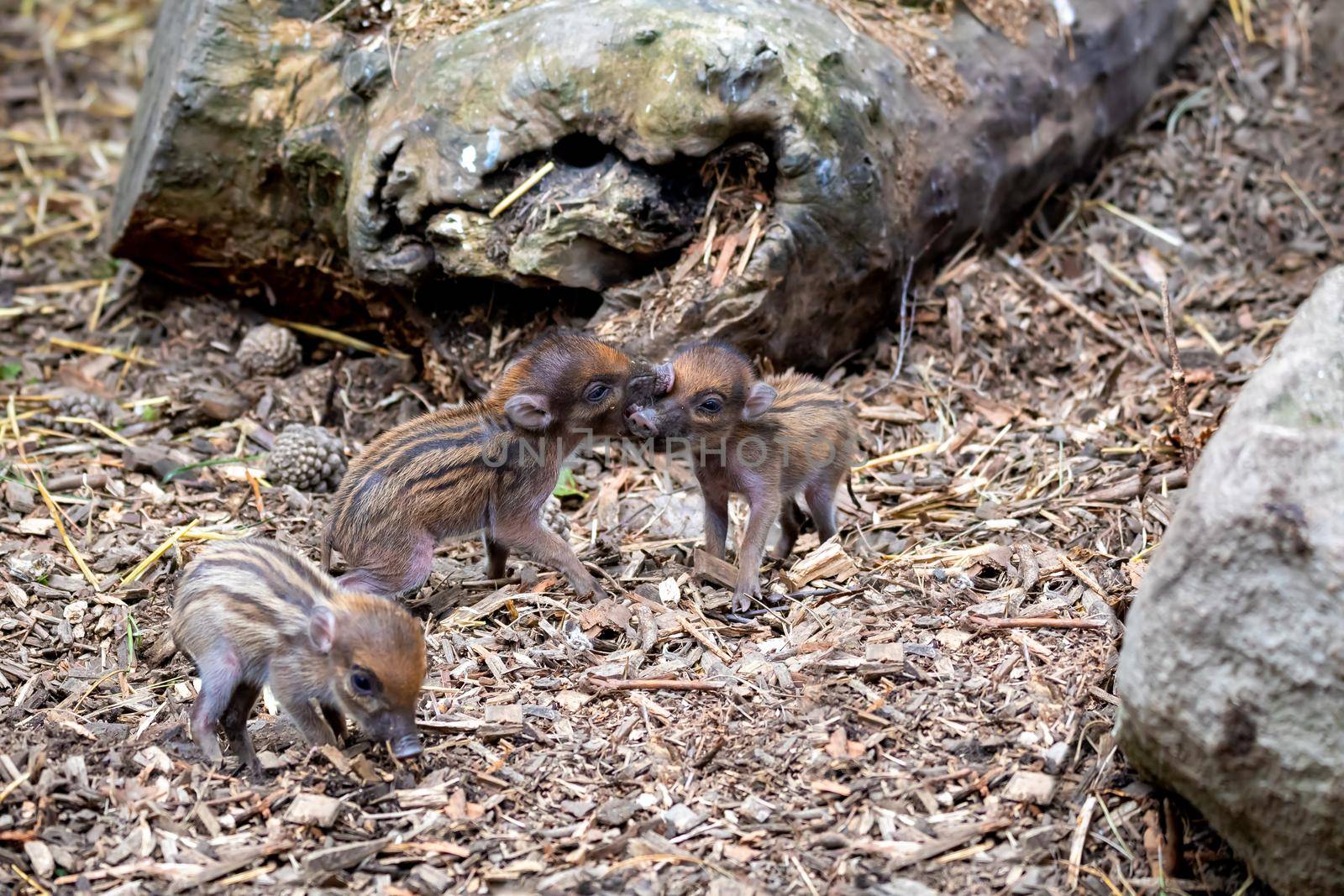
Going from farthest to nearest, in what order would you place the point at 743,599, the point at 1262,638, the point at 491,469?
the point at 491,469
the point at 743,599
the point at 1262,638

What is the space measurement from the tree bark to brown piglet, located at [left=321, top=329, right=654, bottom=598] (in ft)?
2.48

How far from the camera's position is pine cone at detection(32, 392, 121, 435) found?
7797 mm

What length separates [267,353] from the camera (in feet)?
27.3

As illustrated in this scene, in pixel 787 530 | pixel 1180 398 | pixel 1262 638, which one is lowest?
pixel 787 530

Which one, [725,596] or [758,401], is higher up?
[758,401]

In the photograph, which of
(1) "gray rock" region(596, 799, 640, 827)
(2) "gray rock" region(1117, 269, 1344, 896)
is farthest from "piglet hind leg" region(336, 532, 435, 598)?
(2) "gray rock" region(1117, 269, 1344, 896)

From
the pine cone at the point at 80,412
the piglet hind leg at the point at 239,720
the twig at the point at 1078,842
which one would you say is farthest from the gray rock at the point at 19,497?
the twig at the point at 1078,842

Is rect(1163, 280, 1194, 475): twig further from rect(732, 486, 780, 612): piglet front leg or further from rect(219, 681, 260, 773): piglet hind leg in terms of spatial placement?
rect(219, 681, 260, 773): piglet hind leg

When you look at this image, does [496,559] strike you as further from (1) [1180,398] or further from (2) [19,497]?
(1) [1180,398]

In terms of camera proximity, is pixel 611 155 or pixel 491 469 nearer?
pixel 491 469

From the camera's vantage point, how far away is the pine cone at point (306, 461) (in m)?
7.31

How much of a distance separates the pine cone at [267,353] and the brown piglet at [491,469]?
219 centimetres

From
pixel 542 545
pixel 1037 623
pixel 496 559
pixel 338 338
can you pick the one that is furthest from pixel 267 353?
pixel 1037 623

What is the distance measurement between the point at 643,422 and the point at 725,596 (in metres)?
0.96
